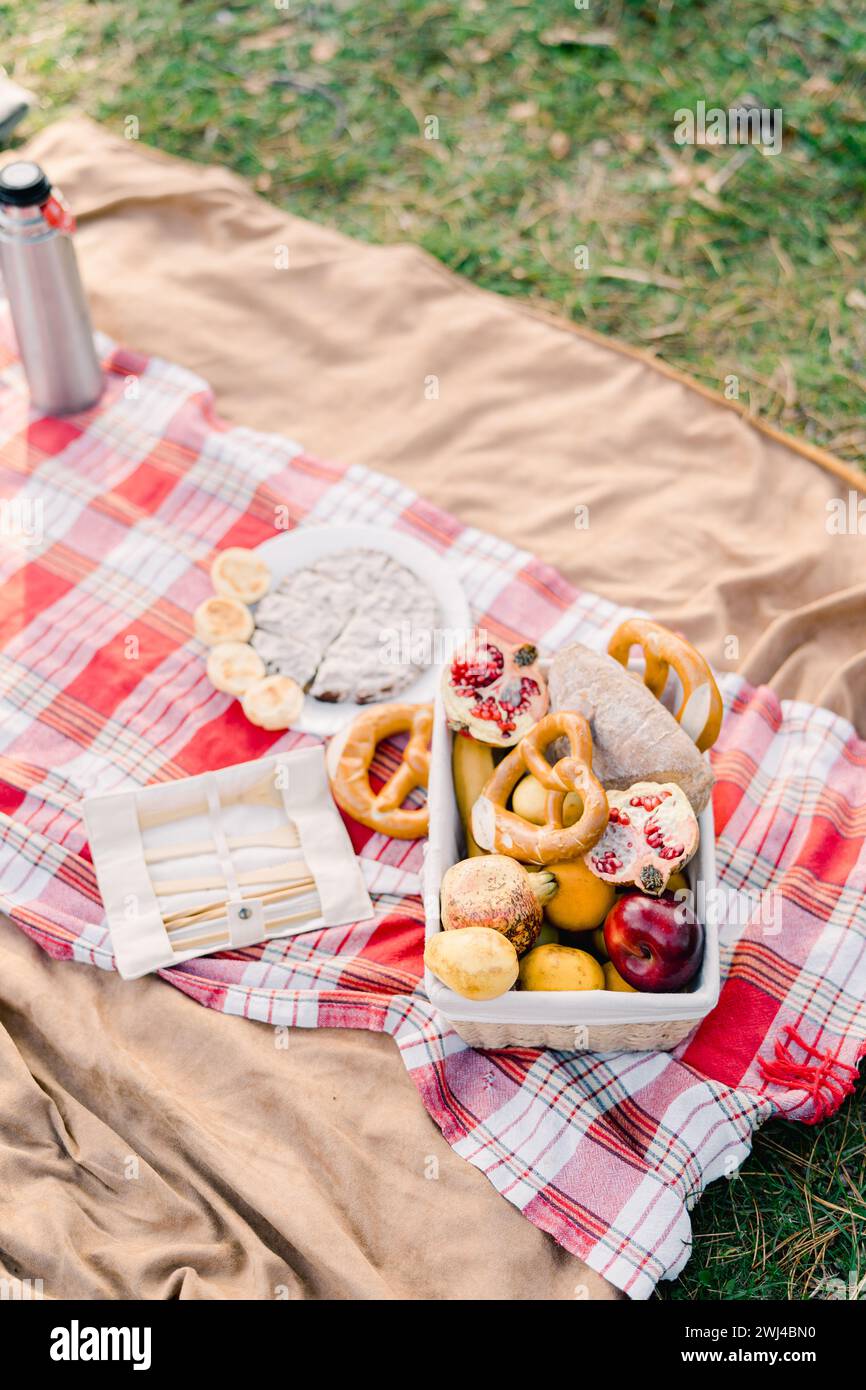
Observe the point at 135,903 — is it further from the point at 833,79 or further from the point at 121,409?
the point at 833,79

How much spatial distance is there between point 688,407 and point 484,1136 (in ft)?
5.10

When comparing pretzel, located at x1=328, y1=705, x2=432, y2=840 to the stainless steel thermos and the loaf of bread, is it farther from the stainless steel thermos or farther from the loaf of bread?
the stainless steel thermos

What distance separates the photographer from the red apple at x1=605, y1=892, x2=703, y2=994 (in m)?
1.56

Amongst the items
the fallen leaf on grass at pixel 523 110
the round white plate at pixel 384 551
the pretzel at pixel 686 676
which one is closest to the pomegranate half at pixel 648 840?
the pretzel at pixel 686 676

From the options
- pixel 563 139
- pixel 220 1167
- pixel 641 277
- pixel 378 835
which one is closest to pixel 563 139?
pixel 563 139

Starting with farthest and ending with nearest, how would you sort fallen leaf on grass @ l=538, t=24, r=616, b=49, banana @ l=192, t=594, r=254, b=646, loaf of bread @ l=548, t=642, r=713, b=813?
fallen leaf on grass @ l=538, t=24, r=616, b=49, banana @ l=192, t=594, r=254, b=646, loaf of bread @ l=548, t=642, r=713, b=813

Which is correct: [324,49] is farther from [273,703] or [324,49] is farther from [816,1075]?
[816,1075]

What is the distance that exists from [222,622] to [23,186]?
2.82 feet

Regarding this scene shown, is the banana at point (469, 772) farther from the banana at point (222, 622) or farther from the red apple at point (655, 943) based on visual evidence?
the banana at point (222, 622)

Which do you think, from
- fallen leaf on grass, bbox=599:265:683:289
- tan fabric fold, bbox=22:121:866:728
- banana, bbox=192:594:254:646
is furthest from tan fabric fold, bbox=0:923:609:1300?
fallen leaf on grass, bbox=599:265:683:289

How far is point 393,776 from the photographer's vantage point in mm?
2061

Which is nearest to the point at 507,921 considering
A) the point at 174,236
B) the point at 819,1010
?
the point at 819,1010

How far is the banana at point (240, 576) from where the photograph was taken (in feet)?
7.29

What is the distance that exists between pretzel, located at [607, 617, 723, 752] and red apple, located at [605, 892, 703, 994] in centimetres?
28
